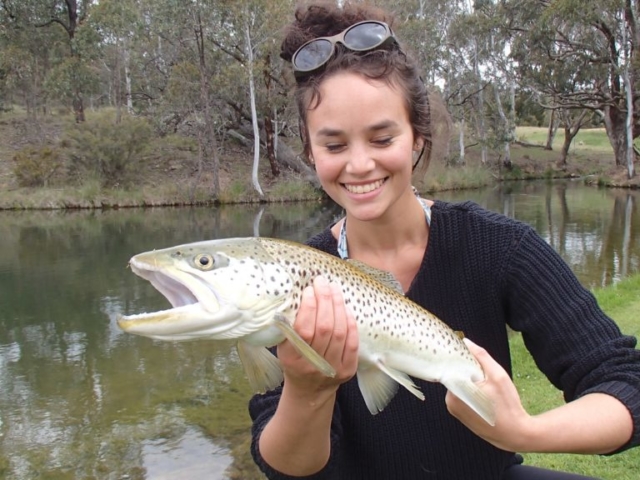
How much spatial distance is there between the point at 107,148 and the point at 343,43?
28.8m

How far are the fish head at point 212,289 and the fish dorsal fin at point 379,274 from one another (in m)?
0.42

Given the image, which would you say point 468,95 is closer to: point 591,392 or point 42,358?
point 42,358

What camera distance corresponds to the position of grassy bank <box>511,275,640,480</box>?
4008mm

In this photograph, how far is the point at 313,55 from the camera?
102 inches

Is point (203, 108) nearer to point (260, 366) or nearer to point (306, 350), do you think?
point (260, 366)

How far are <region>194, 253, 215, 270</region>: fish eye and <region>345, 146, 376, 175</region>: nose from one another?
725 millimetres

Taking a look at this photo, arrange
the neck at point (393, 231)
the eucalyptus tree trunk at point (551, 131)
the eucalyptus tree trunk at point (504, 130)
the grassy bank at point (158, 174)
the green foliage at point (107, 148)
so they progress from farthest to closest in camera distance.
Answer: the eucalyptus tree trunk at point (551, 131)
the eucalyptus tree trunk at point (504, 130)
the green foliage at point (107, 148)
the grassy bank at point (158, 174)
the neck at point (393, 231)

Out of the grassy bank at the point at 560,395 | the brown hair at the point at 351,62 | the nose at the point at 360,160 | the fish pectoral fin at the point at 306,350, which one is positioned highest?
the brown hair at the point at 351,62

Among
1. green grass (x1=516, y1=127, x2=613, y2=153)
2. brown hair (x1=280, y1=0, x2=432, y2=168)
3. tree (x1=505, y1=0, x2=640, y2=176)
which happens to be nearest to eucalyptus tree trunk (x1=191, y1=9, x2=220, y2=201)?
tree (x1=505, y1=0, x2=640, y2=176)

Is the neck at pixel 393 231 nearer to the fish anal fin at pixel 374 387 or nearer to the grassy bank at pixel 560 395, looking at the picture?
the fish anal fin at pixel 374 387

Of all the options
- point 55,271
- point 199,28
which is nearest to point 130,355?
Result: point 55,271

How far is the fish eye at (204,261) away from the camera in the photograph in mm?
1978

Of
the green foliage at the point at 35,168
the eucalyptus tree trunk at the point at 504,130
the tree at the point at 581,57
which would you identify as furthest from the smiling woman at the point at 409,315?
the eucalyptus tree trunk at the point at 504,130

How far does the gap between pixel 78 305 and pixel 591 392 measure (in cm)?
1009
